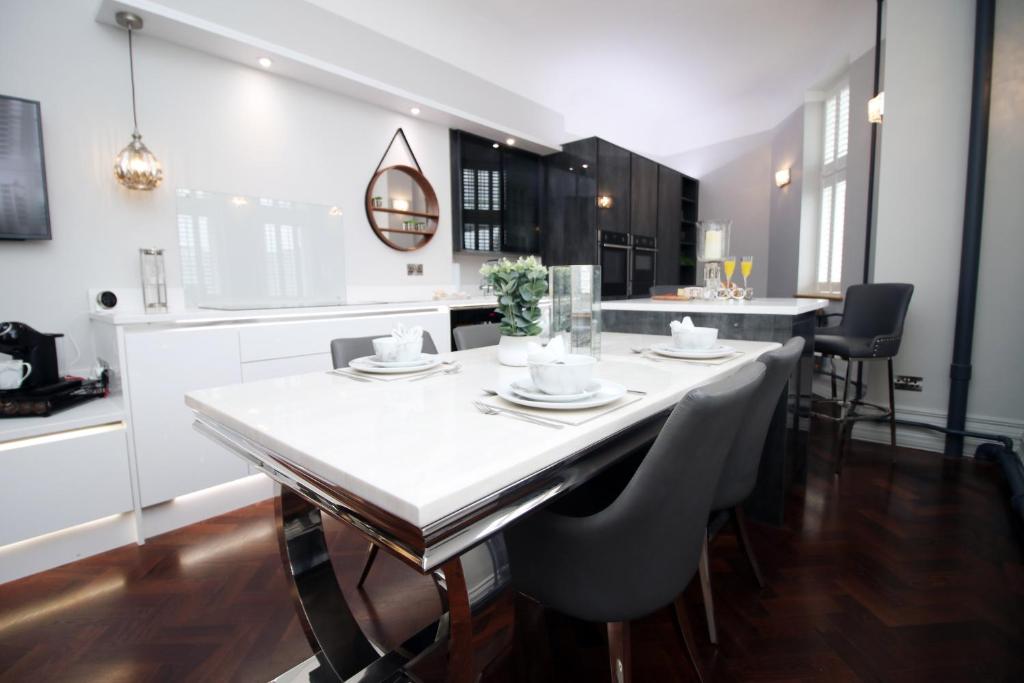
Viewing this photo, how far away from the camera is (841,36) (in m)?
3.77

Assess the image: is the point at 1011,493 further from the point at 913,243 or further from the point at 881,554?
the point at 913,243

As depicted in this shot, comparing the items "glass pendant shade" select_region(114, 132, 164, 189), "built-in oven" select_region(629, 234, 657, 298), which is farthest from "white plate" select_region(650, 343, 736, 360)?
"built-in oven" select_region(629, 234, 657, 298)

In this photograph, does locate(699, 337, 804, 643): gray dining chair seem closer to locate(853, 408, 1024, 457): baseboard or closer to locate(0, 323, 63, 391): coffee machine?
locate(853, 408, 1024, 457): baseboard

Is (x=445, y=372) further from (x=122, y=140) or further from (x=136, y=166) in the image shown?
(x=122, y=140)

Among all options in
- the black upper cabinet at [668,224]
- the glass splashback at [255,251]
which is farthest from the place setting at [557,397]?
the black upper cabinet at [668,224]

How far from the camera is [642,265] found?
5273mm

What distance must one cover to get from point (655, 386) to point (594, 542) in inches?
15.1

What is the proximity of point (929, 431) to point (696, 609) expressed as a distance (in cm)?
244

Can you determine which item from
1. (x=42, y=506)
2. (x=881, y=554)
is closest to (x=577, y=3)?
(x=881, y=554)

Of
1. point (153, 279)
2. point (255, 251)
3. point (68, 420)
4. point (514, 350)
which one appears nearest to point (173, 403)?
point (68, 420)

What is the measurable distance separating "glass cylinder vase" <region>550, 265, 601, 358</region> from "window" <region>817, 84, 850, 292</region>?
391cm

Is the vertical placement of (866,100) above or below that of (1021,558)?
above

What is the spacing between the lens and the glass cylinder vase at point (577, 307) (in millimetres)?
1376

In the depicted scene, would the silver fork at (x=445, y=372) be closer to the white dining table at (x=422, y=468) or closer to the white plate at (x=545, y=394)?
the white dining table at (x=422, y=468)
